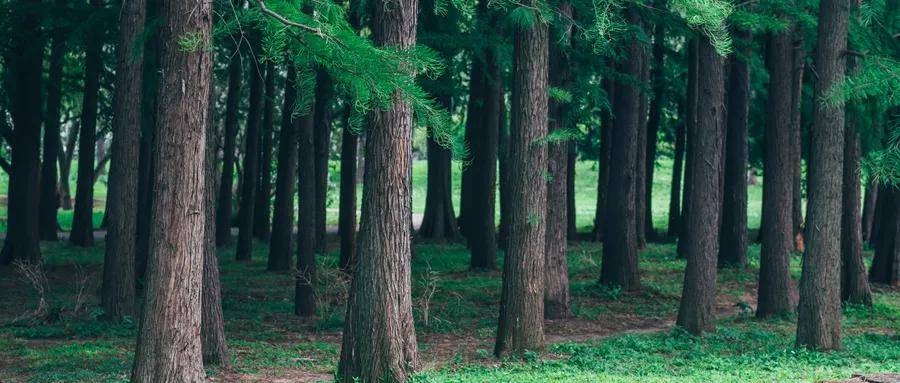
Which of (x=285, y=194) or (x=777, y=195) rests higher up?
(x=777, y=195)

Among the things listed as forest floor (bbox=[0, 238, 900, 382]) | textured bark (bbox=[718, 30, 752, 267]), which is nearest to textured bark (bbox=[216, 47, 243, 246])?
forest floor (bbox=[0, 238, 900, 382])

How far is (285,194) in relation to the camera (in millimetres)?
21672

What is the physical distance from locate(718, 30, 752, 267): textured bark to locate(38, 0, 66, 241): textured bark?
13.6 meters

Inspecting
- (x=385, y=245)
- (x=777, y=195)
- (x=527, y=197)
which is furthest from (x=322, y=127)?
(x=385, y=245)

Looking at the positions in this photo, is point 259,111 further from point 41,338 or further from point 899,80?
point 899,80

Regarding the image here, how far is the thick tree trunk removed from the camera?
68.4 feet

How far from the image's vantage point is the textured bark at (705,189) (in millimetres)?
14586

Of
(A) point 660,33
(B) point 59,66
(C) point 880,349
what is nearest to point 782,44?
(C) point 880,349

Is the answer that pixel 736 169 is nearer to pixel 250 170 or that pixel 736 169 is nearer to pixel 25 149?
pixel 250 170

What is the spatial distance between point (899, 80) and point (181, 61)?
916 cm

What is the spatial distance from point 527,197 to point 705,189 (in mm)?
3504

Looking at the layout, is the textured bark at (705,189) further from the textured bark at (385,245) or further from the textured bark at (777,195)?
the textured bark at (385,245)

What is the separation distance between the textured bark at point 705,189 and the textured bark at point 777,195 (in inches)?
112

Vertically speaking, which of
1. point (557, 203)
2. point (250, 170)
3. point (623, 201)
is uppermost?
point (250, 170)
